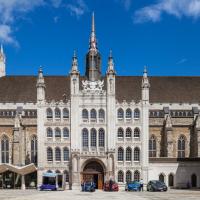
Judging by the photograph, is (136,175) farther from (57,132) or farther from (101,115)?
(57,132)

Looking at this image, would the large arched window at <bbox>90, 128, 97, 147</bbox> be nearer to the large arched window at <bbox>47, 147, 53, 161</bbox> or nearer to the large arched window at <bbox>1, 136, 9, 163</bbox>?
the large arched window at <bbox>47, 147, 53, 161</bbox>

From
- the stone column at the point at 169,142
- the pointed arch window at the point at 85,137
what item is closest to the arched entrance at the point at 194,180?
the stone column at the point at 169,142

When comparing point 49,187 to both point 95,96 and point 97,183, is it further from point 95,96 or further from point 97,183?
point 95,96

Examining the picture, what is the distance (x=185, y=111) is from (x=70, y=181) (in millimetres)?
27538

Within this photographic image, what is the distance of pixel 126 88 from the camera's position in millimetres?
92688

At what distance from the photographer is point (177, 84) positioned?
9519 cm

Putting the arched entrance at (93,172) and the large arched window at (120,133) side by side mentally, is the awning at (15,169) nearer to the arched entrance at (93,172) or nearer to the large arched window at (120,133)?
the arched entrance at (93,172)

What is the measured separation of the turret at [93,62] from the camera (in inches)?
3204

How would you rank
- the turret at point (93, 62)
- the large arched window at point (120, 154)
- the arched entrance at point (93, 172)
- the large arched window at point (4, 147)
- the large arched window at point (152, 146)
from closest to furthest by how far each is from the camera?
the arched entrance at point (93, 172) < the large arched window at point (120, 154) < the turret at point (93, 62) < the large arched window at point (152, 146) < the large arched window at point (4, 147)

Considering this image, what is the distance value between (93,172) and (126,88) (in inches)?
904

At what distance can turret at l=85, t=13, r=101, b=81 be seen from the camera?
267ft

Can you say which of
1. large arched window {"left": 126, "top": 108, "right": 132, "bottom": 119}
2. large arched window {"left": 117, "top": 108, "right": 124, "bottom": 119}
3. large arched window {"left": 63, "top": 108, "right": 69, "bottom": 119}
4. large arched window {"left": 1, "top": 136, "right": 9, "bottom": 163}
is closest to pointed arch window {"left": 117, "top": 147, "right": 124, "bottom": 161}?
large arched window {"left": 117, "top": 108, "right": 124, "bottom": 119}

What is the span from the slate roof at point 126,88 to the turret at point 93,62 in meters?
8.37

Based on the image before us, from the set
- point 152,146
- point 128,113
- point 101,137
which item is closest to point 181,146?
point 152,146
